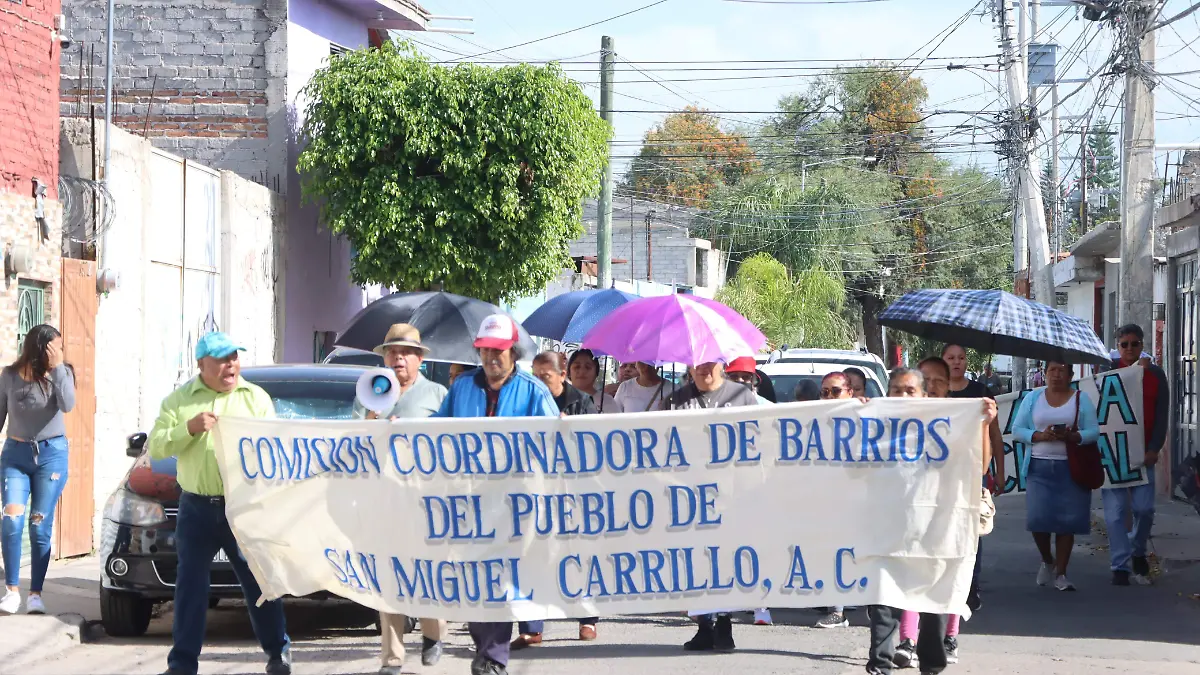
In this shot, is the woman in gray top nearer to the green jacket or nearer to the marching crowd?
the marching crowd

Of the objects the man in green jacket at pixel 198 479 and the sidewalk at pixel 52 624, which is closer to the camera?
the man in green jacket at pixel 198 479

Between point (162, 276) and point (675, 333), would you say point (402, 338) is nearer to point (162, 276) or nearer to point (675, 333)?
point (675, 333)

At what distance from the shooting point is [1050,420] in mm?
11352

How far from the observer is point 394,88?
2103cm

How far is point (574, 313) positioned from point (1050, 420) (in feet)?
15.2

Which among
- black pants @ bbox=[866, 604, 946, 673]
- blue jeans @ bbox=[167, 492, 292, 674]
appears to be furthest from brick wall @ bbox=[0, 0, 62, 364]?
black pants @ bbox=[866, 604, 946, 673]

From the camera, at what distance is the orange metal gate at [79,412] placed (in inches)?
486

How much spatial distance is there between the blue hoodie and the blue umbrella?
547 cm

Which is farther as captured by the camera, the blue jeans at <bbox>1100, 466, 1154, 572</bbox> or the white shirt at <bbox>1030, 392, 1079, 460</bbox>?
the blue jeans at <bbox>1100, 466, 1154, 572</bbox>

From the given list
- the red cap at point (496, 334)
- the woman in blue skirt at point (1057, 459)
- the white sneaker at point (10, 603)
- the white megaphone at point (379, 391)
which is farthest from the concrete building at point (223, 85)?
the red cap at point (496, 334)

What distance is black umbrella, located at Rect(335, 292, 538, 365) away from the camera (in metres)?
10.8

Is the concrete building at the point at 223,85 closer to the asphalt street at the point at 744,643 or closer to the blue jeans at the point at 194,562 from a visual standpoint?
the asphalt street at the point at 744,643

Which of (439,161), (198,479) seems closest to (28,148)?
(198,479)

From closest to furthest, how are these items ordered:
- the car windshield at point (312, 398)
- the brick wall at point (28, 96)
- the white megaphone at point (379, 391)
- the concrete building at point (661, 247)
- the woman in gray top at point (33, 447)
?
the white megaphone at point (379, 391) < the woman in gray top at point (33, 447) < the car windshield at point (312, 398) < the brick wall at point (28, 96) < the concrete building at point (661, 247)
